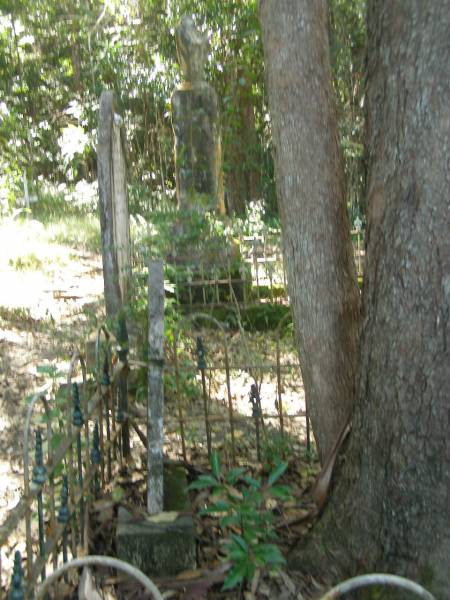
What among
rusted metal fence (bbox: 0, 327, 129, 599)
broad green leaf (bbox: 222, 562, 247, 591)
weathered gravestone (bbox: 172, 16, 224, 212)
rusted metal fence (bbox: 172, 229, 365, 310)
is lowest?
broad green leaf (bbox: 222, 562, 247, 591)

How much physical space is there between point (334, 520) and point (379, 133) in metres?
1.56

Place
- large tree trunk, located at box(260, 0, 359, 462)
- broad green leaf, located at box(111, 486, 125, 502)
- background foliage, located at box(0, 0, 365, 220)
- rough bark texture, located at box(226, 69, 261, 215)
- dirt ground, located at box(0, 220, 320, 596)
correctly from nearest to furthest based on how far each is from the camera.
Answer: large tree trunk, located at box(260, 0, 359, 462)
broad green leaf, located at box(111, 486, 125, 502)
dirt ground, located at box(0, 220, 320, 596)
background foliage, located at box(0, 0, 365, 220)
rough bark texture, located at box(226, 69, 261, 215)

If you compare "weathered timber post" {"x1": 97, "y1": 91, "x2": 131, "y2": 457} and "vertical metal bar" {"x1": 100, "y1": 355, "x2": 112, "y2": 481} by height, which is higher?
"weathered timber post" {"x1": 97, "y1": 91, "x2": 131, "y2": 457}

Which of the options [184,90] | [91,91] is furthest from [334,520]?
[91,91]

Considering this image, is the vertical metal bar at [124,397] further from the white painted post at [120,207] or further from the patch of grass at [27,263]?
the patch of grass at [27,263]

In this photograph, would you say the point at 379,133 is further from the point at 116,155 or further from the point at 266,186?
the point at 266,186

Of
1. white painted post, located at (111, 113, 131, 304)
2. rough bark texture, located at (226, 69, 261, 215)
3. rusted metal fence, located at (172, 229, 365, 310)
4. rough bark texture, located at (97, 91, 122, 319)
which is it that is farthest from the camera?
rough bark texture, located at (226, 69, 261, 215)

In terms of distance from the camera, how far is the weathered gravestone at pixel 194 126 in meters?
8.98

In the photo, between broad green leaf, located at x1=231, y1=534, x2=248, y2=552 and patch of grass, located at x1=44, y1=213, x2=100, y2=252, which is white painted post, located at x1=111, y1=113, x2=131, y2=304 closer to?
broad green leaf, located at x1=231, y1=534, x2=248, y2=552

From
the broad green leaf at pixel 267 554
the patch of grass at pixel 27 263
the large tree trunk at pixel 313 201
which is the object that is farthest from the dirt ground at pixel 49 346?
the large tree trunk at pixel 313 201

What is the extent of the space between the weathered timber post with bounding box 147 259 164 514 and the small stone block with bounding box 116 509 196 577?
144 millimetres

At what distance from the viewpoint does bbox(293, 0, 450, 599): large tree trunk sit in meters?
2.51

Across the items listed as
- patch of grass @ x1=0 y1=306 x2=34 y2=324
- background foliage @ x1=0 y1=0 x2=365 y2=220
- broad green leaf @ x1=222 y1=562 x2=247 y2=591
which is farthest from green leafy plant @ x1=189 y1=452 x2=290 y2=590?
background foliage @ x1=0 y1=0 x2=365 y2=220

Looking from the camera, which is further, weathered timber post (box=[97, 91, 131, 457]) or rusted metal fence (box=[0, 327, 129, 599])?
weathered timber post (box=[97, 91, 131, 457])
